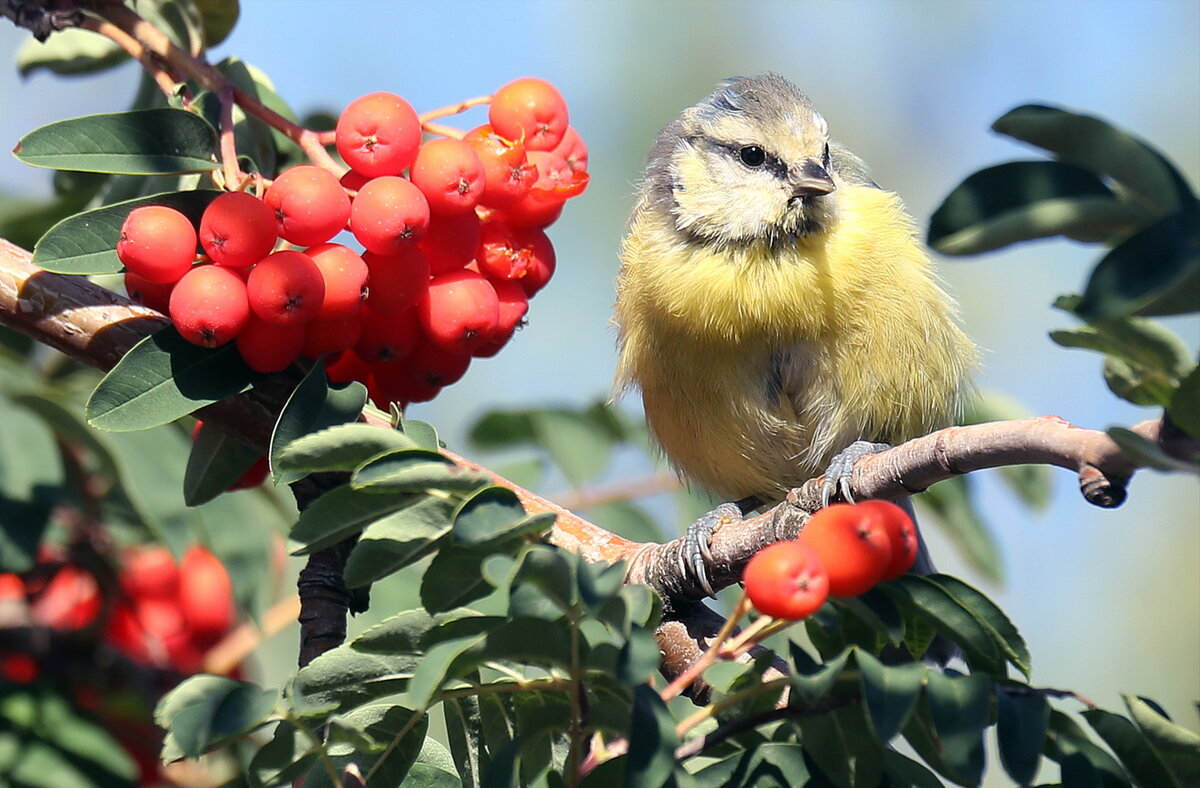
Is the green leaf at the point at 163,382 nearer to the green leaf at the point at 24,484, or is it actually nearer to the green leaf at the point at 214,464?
the green leaf at the point at 214,464

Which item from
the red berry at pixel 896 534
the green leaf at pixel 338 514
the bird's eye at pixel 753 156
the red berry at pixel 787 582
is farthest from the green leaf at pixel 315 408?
the bird's eye at pixel 753 156

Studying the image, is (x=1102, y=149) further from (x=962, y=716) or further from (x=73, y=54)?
(x=73, y=54)

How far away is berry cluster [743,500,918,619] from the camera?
1364 mm

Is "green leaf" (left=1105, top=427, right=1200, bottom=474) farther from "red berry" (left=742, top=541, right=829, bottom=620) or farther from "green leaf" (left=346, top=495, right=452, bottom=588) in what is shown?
"green leaf" (left=346, top=495, right=452, bottom=588)

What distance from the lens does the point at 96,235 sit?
6.16ft

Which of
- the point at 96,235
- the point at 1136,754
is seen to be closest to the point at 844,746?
the point at 1136,754

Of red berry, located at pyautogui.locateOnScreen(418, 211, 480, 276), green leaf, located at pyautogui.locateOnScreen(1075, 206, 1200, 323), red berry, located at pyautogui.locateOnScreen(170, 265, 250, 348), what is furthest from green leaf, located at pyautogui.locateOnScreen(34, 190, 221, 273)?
green leaf, located at pyautogui.locateOnScreen(1075, 206, 1200, 323)

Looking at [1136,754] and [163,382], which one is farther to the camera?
[163,382]

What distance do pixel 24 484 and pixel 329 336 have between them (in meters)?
0.96

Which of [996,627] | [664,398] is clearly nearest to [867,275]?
[664,398]

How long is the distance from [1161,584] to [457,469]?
8593 millimetres

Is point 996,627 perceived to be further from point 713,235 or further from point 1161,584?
point 1161,584

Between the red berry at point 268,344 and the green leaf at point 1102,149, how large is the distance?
3.58 feet

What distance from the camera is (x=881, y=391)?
3.11 meters
